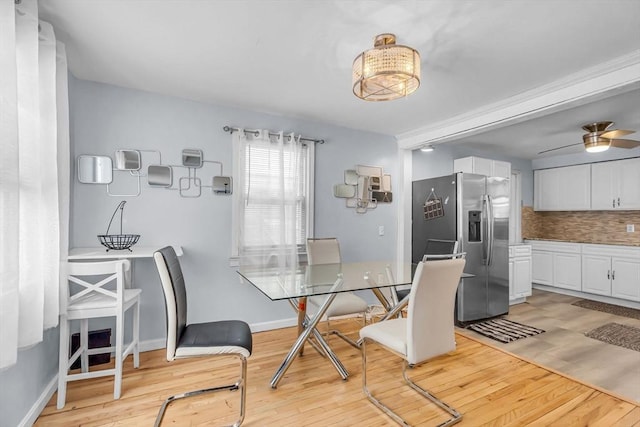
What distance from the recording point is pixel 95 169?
2.68 m

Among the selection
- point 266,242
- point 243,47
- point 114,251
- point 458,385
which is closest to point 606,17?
point 243,47

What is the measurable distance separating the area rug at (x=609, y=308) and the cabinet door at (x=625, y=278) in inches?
6.9

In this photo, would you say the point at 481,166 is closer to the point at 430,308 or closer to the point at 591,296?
the point at 591,296

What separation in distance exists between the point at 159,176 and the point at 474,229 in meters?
3.44

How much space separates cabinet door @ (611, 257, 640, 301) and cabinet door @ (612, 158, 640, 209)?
0.82 meters

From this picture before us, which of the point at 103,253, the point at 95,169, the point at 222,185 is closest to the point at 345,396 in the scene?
the point at 103,253

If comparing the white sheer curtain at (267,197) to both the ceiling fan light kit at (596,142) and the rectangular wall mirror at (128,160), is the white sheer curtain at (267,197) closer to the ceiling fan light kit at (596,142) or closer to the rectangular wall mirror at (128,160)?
the rectangular wall mirror at (128,160)

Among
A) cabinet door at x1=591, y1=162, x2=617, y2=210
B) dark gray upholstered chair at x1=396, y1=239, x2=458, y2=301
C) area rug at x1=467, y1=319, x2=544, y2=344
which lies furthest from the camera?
cabinet door at x1=591, y1=162, x2=617, y2=210

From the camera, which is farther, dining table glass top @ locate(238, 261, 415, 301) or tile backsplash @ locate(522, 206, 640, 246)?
tile backsplash @ locate(522, 206, 640, 246)

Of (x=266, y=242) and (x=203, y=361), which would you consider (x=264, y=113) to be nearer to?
(x=266, y=242)

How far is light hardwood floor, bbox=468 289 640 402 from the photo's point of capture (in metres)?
2.43

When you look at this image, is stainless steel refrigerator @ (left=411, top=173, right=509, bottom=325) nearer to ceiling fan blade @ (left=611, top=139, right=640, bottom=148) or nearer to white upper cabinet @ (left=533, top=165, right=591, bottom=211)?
ceiling fan blade @ (left=611, top=139, right=640, bottom=148)

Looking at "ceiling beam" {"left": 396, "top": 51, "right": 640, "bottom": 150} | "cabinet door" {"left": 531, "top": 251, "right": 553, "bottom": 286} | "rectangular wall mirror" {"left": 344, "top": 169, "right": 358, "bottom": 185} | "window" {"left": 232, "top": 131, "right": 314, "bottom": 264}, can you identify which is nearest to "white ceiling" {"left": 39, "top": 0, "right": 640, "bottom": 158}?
"ceiling beam" {"left": 396, "top": 51, "right": 640, "bottom": 150}

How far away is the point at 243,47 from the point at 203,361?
2.44 meters
